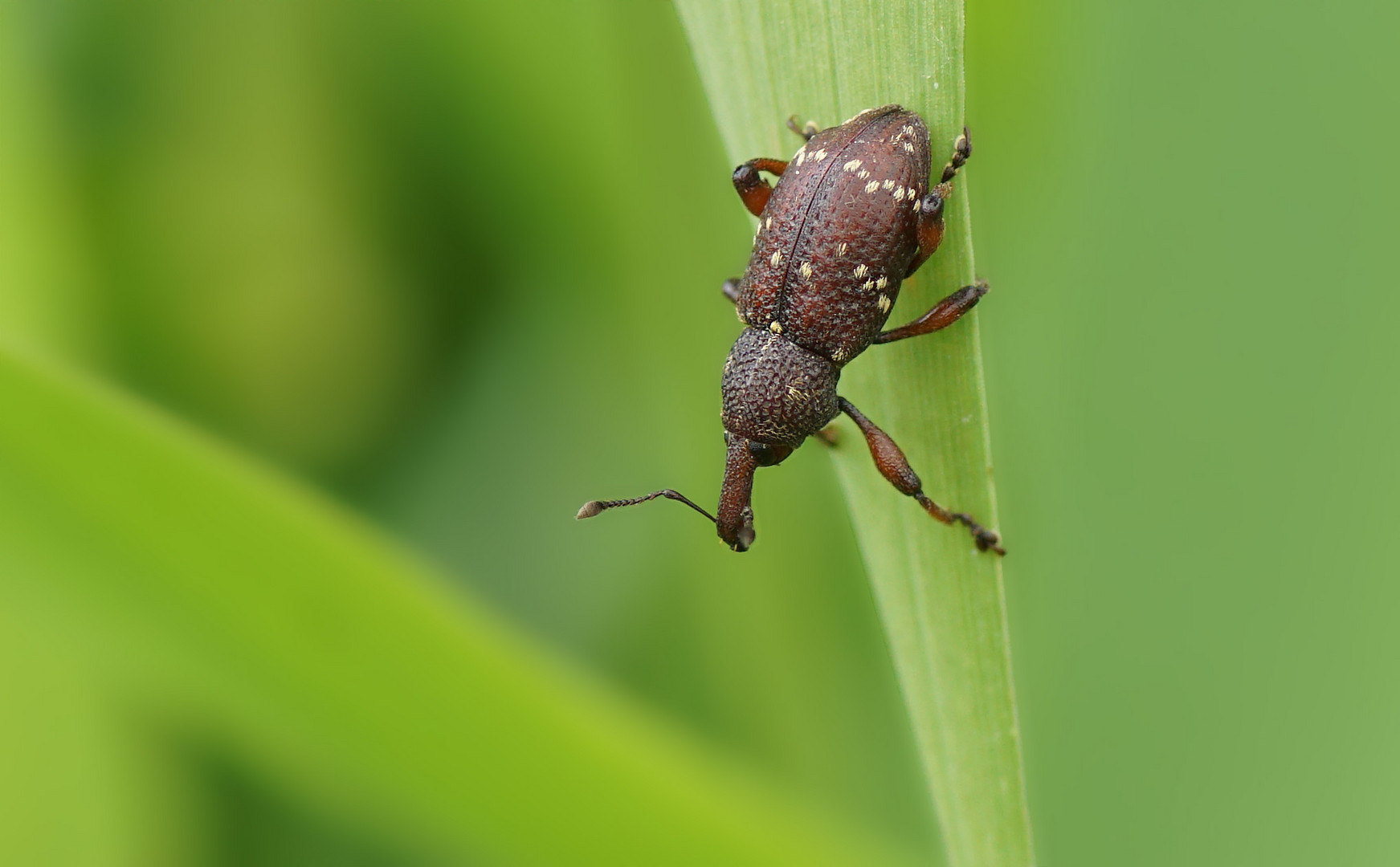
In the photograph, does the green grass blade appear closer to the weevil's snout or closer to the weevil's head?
the weevil's head

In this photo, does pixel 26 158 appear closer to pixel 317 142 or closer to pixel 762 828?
pixel 317 142

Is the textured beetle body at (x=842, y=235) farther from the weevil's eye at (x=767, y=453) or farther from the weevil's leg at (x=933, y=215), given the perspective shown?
the weevil's eye at (x=767, y=453)

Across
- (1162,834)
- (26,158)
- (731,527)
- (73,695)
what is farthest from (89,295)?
(1162,834)

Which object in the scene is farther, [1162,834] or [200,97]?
[200,97]

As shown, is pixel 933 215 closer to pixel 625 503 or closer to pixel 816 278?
pixel 816 278

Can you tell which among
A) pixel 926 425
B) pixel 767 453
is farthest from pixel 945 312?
pixel 767 453

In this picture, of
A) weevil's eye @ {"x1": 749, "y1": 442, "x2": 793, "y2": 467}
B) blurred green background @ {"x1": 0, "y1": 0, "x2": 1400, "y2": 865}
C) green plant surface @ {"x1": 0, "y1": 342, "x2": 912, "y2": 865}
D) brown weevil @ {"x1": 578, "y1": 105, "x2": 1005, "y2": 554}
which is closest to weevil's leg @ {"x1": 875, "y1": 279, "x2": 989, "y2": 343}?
brown weevil @ {"x1": 578, "y1": 105, "x2": 1005, "y2": 554}

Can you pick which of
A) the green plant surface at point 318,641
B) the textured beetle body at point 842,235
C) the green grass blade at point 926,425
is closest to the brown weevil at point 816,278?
the textured beetle body at point 842,235
